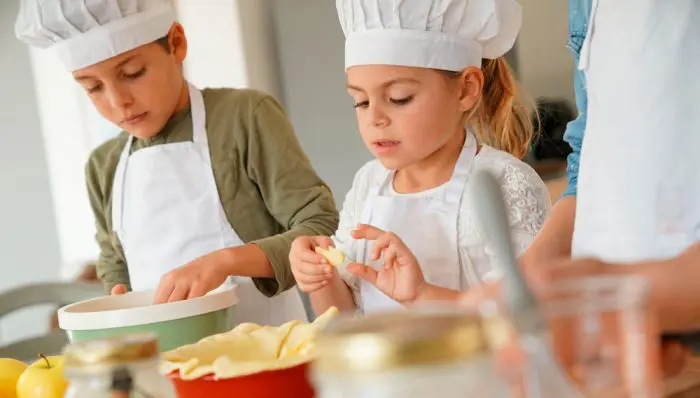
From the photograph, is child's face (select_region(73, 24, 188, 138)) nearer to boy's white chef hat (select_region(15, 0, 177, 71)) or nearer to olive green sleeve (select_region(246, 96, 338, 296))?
boy's white chef hat (select_region(15, 0, 177, 71))

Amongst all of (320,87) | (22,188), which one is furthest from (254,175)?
(22,188)

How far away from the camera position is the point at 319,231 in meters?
1.32

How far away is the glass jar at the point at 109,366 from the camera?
463 mm

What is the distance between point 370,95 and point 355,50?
7cm

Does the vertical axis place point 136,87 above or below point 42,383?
above

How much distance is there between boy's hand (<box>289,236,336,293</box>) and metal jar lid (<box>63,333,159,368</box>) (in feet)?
1.98

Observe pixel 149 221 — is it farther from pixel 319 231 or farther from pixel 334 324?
pixel 334 324

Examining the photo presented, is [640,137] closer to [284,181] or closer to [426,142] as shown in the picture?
[426,142]

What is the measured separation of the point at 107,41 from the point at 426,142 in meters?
0.55

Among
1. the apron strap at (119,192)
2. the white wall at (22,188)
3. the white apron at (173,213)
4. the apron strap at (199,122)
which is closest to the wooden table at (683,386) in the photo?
the white apron at (173,213)

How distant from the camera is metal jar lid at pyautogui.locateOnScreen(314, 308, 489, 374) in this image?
34 centimetres

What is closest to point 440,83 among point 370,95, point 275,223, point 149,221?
point 370,95

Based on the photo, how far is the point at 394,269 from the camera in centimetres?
102

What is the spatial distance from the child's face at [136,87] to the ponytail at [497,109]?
0.49 meters
